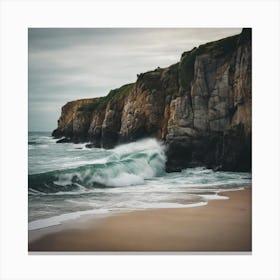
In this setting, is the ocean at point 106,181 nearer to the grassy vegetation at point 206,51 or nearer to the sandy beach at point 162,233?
the sandy beach at point 162,233

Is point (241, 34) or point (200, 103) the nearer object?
point (241, 34)

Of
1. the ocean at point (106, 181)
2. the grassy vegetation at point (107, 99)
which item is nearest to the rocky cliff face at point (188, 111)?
the grassy vegetation at point (107, 99)

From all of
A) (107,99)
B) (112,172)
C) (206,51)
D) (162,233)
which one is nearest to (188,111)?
(206,51)

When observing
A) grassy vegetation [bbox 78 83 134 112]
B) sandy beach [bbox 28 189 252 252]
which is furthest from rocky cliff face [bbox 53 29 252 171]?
sandy beach [bbox 28 189 252 252]
